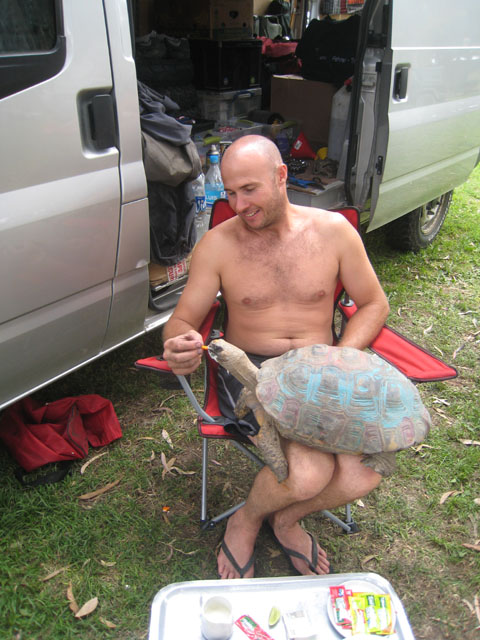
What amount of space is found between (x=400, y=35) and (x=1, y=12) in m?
2.32

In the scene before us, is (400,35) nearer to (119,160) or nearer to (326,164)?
(326,164)

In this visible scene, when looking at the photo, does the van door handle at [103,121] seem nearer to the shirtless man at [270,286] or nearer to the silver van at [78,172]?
the silver van at [78,172]

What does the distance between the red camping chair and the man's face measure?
0.52m

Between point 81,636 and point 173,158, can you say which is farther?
point 173,158

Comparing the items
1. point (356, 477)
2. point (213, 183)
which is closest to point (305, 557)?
point (356, 477)

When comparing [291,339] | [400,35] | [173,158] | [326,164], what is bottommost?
[291,339]

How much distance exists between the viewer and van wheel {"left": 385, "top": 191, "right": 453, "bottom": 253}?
4.89 m

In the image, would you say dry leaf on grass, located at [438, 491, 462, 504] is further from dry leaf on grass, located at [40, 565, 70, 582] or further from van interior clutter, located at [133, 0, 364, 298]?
van interior clutter, located at [133, 0, 364, 298]

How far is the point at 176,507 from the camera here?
8.23ft

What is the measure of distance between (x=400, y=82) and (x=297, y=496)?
2.66m

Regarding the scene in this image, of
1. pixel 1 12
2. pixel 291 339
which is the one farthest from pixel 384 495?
pixel 1 12

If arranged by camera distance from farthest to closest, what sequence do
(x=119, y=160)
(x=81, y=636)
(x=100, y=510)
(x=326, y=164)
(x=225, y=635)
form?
(x=326, y=164), (x=100, y=510), (x=119, y=160), (x=81, y=636), (x=225, y=635)

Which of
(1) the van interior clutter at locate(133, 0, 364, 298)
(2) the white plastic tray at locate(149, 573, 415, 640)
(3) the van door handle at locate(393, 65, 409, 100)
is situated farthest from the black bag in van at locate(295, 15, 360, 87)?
(2) the white plastic tray at locate(149, 573, 415, 640)

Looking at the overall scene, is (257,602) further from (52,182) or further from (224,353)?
(52,182)
